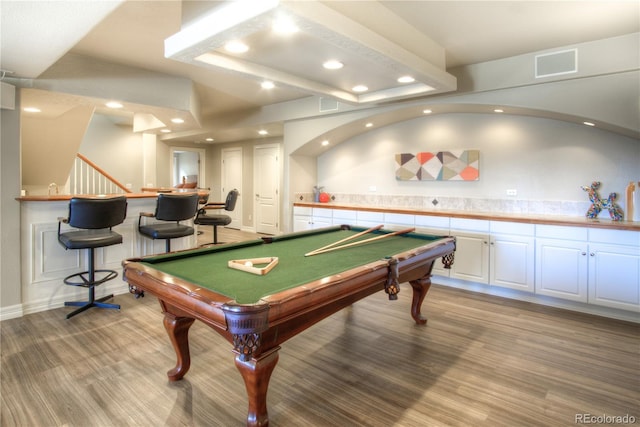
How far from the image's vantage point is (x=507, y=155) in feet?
14.5

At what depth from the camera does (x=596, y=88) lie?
132 inches

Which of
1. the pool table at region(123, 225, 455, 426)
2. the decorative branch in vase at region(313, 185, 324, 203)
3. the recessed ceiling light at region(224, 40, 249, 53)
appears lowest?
the pool table at region(123, 225, 455, 426)

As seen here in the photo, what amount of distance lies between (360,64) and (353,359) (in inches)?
103

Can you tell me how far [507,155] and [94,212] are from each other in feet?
15.2

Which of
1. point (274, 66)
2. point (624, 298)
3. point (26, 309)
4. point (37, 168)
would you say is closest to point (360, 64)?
point (274, 66)

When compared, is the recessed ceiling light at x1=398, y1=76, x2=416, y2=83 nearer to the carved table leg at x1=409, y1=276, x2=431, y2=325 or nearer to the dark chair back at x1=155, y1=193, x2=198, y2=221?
the carved table leg at x1=409, y1=276, x2=431, y2=325

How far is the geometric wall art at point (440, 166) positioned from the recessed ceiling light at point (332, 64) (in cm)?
220

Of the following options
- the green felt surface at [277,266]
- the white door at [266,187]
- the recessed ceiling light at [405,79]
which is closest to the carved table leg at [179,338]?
the green felt surface at [277,266]

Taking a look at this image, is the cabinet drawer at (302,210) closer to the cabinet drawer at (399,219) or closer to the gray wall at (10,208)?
the cabinet drawer at (399,219)

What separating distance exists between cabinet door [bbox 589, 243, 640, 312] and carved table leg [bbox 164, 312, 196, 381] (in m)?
3.63

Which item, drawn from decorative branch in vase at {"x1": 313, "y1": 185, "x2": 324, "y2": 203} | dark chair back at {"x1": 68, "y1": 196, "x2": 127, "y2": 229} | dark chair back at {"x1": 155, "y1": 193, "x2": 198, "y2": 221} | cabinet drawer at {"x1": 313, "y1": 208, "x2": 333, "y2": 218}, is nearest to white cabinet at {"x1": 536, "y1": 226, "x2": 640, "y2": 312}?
cabinet drawer at {"x1": 313, "y1": 208, "x2": 333, "y2": 218}

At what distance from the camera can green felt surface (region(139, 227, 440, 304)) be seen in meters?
1.76

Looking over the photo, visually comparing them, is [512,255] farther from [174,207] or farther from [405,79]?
[174,207]

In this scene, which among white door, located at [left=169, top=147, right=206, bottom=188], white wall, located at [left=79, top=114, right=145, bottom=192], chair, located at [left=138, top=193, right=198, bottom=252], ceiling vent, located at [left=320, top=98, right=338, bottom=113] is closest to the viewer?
chair, located at [left=138, top=193, right=198, bottom=252]
